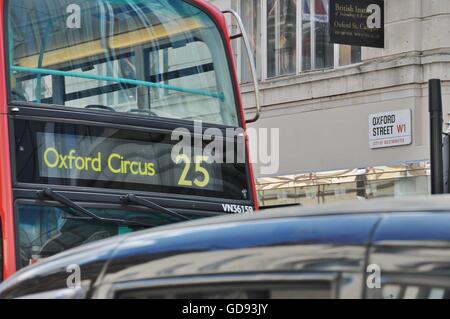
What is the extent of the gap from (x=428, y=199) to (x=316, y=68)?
677 inches

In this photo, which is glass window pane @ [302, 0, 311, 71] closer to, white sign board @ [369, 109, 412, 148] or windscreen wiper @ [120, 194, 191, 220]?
white sign board @ [369, 109, 412, 148]

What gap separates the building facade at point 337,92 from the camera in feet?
59.1

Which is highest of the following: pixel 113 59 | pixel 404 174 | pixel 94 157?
pixel 113 59

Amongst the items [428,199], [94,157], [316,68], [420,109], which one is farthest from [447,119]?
[428,199]

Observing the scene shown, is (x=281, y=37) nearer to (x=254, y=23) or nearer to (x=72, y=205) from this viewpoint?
(x=254, y=23)

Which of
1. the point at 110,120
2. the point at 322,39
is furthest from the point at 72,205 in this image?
the point at 322,39

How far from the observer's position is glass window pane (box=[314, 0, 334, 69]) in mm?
19719

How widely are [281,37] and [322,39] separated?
1.01 m

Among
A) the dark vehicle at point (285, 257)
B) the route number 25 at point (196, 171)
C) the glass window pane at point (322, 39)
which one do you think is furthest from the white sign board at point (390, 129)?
the dark vehicle at point (285, 257)

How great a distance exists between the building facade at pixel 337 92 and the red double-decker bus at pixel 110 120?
8650 millimetres

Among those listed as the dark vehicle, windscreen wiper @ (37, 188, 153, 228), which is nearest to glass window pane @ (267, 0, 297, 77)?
windscreen wiper @ (37, 188, 153, 228)

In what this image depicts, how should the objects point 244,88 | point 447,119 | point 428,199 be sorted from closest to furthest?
1. point 428,199
2. point 447,119
3. point 244,88
